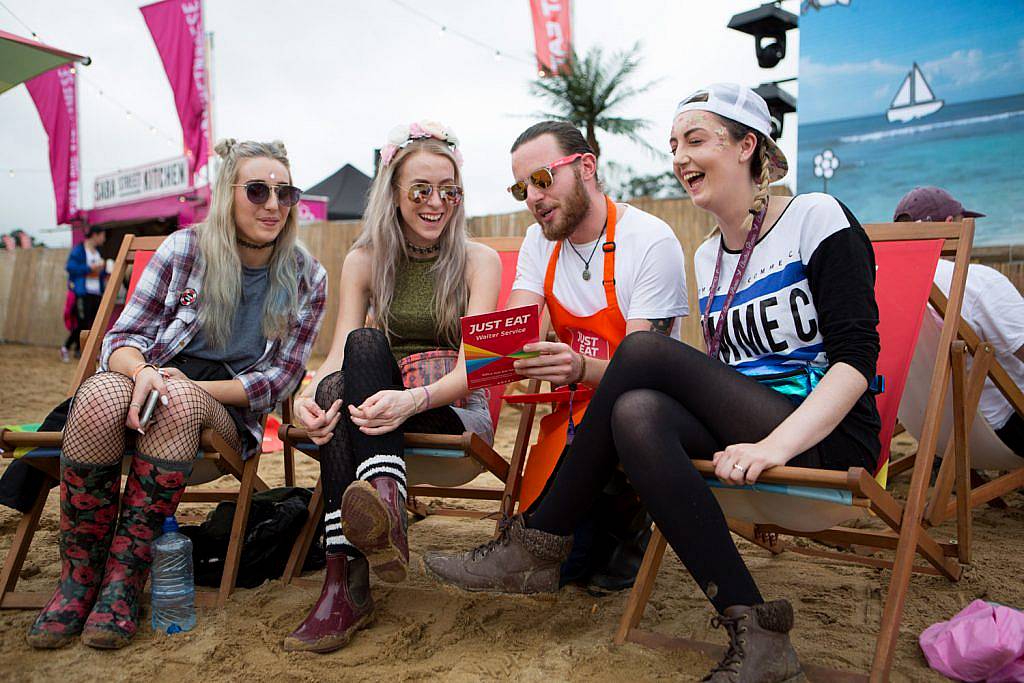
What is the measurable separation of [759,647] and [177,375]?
1836mm

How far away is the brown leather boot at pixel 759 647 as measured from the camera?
1696 millimetres

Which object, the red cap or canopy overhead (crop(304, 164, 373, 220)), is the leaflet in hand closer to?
the red cap

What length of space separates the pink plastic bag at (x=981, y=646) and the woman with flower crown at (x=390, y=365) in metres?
1.33

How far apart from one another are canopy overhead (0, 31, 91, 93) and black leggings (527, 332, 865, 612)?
3177mm

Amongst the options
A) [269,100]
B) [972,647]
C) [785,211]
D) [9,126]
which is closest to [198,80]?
[269,100]

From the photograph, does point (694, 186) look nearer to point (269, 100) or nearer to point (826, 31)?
point (826, 31)

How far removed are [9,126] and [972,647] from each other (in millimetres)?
17586

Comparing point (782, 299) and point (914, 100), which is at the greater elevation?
point (914, 100)

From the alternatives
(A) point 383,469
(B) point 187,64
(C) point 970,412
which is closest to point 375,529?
(A) point 383,469

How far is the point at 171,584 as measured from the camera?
7.60ft

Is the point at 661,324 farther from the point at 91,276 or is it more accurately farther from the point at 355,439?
the point at 91,276

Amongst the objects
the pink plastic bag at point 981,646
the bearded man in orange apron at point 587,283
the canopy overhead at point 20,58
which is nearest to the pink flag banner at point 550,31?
the canopy overhead at point 20,58

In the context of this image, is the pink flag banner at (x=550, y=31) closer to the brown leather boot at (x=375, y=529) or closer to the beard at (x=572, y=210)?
the beard at (x=572, y=210)

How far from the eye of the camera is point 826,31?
26.5ft
